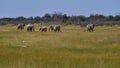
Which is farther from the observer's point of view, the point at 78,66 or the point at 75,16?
the point at 75,16

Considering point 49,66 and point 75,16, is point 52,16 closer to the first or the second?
point 75,16

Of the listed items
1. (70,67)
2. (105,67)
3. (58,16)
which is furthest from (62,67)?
(58,16)

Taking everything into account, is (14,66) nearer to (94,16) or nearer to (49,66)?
(49,66)

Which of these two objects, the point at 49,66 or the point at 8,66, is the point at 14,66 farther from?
the point at 49,66

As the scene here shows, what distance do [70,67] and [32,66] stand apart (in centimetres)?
144

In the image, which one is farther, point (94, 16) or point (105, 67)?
point (94, 16)

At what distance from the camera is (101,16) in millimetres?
151000

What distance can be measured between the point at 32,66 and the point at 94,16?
138m

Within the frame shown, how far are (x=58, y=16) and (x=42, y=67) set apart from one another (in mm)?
131119

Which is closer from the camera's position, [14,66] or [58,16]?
[14,66]

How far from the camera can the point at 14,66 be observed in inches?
587

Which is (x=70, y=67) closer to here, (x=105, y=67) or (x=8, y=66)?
(x=105, y=67)

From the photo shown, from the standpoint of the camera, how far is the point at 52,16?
15288 cm

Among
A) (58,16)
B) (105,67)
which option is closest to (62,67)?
(105,67)
